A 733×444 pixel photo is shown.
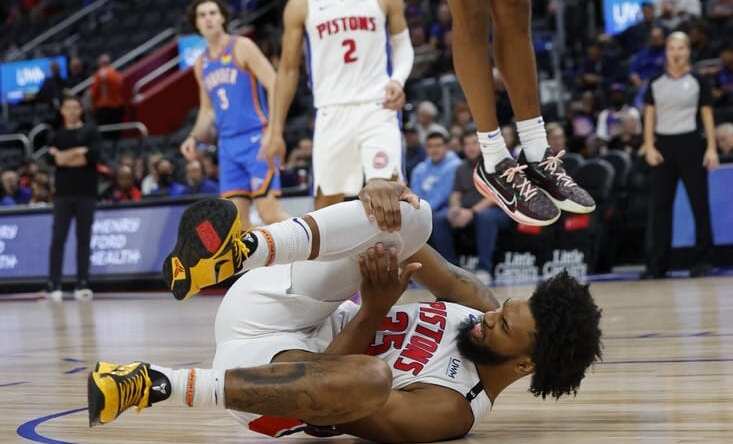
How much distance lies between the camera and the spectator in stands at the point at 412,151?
12539mm

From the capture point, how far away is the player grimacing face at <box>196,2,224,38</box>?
9242 mm

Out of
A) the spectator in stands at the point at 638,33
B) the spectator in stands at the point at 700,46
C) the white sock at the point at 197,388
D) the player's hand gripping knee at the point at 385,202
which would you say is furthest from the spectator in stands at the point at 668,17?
the white sock at the point at 197,388

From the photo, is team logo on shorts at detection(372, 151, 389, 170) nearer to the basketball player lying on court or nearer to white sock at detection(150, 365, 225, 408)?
the basketball player lying on court

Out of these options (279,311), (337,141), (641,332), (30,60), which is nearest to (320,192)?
(337,141)

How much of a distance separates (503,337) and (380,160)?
344 centimetres

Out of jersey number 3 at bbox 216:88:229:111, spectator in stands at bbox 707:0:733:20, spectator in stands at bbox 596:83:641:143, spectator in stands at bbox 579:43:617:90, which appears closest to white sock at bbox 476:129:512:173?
jersey number 3 at bbox 216:88:229:111

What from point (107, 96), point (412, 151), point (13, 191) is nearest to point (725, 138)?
point (412, 151)

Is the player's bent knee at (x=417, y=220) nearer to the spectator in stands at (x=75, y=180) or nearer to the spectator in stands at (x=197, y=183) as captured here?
the spectator in stands at (x=75, y=180)

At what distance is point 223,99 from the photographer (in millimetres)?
9164

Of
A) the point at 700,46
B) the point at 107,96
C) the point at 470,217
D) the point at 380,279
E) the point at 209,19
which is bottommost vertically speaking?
the point at 470,217

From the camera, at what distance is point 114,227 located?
1302 centimetres

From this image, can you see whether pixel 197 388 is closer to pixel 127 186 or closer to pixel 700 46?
pixel 127 186

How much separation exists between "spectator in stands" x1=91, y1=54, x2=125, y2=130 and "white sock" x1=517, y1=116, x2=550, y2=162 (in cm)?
1621

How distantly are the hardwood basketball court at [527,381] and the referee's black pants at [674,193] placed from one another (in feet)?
3.76
